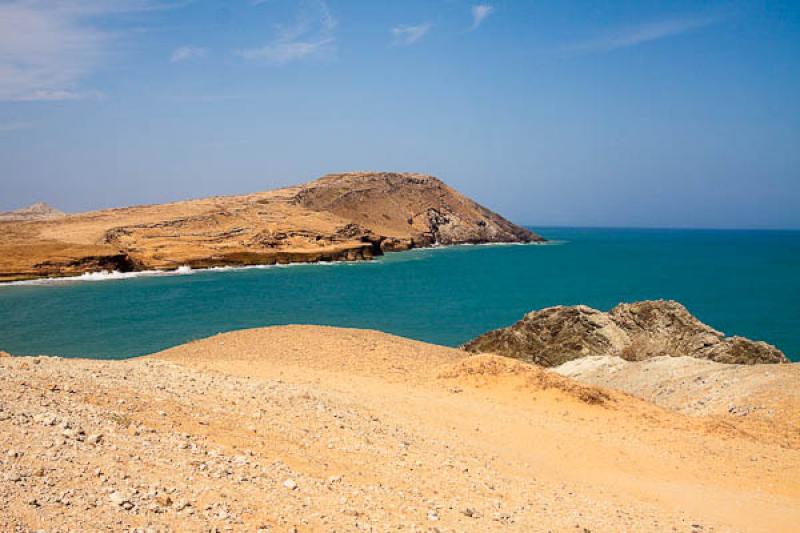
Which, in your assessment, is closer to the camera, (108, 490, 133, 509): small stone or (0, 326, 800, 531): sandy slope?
(108, 490, 133, 509): small stone

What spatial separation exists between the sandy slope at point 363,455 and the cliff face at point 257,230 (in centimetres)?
5547

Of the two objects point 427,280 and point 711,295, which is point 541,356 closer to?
point 711,295

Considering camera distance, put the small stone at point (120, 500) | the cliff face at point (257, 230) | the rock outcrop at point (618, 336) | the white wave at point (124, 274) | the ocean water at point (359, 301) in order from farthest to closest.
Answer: the cliff face at point (257, 230)
the white wave at point (124, 274)
the ocean water at point (359, 301)
the rock outcrop at point (618, 336)
the small stone at point (120, 500)

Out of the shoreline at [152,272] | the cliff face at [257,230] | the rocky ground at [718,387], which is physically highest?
the cliff face at [257,230]

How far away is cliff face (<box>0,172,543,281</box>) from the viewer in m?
61.4

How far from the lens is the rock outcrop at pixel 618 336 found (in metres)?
17.0

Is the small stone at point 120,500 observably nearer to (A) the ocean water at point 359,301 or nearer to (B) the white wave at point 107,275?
(A) the ocean water at point 359,301

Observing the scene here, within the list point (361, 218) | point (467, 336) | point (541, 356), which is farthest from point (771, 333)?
point (361, 218)

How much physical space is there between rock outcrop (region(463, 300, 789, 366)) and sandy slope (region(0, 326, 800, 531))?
5.66 m

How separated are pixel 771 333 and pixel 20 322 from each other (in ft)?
120

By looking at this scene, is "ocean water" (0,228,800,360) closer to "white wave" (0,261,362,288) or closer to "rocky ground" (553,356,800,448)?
"white wave" (0,261,362,288)

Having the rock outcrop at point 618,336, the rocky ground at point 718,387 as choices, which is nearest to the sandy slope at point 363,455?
the rocky ground at point 718,387

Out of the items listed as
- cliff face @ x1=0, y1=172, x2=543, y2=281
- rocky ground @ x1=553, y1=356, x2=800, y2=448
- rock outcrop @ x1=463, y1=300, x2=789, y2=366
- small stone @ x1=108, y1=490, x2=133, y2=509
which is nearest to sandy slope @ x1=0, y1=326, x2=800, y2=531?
small stone @ x1=108, y1=490, x2=133, y2=509

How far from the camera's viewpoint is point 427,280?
53.5 m
